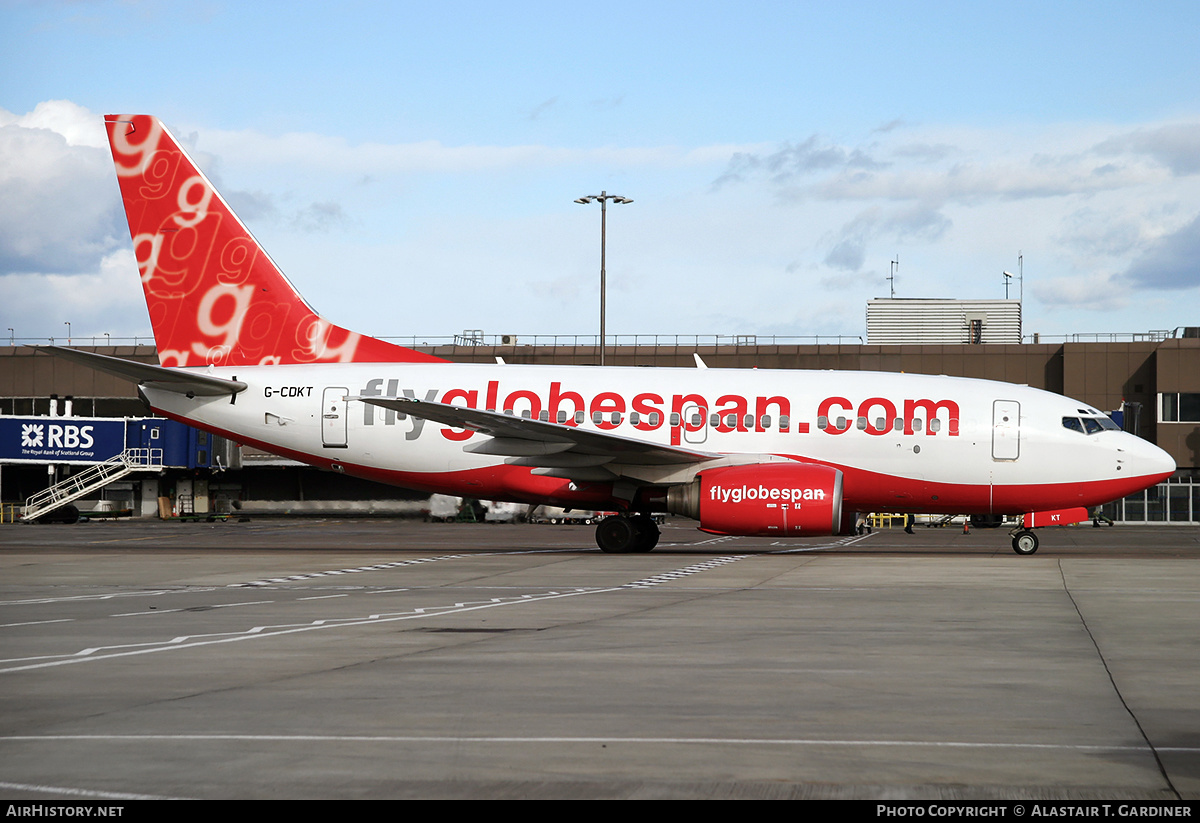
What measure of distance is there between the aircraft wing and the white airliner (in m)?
0.07

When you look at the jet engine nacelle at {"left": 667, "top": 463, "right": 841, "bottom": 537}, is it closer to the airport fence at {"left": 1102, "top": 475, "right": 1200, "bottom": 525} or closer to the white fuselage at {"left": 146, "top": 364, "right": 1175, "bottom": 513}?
the white fuselage at {"left": 146, "top": 364, "right": 1175, "bottom": 513}

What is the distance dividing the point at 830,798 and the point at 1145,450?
23072mm

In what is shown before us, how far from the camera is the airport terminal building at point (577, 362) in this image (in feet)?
176

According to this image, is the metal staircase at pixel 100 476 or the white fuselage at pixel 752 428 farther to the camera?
the metal staircase at pixel 100 476

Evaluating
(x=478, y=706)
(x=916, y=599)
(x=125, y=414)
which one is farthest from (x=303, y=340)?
(x=125, y=414)

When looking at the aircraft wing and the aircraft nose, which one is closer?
the aircraft wing

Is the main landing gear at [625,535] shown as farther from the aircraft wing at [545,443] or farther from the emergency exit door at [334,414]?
the emergency exit door at [334,414]

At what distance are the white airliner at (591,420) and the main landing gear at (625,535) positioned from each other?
0.10 feet

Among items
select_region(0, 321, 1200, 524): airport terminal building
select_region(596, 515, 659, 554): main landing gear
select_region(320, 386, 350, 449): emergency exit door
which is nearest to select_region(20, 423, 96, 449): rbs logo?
select_region(0, 321, 1200, 524): airport terminal building

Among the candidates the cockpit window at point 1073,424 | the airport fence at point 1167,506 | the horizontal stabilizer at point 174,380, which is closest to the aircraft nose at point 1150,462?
the cockpit window at point 1073,424

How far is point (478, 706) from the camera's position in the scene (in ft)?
25.9

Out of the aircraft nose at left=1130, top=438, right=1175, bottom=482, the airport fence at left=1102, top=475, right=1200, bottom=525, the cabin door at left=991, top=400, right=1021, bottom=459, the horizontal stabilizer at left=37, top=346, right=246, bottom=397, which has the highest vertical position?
the horizontal stabilizer at left=37, top=346, right=246, bottom=397

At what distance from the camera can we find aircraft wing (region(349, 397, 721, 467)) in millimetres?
23250

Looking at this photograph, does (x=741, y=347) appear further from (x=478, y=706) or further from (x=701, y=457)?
(x=478, y=706)
